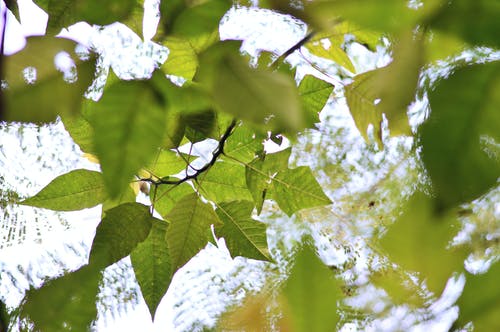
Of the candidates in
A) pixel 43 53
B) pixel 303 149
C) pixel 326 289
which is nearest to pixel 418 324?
pixel 326 289

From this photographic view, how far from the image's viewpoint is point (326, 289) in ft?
0.42

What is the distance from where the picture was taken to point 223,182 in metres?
0.39

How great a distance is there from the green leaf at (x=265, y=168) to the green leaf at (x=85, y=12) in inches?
5.8

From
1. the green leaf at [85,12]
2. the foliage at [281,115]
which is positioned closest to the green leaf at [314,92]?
the foliage at [281,115]

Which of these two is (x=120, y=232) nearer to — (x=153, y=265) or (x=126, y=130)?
(x=153, y=265)

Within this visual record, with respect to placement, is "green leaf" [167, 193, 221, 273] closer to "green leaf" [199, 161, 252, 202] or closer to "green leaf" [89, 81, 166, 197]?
"green leaf" [199, 161, 252, 202]

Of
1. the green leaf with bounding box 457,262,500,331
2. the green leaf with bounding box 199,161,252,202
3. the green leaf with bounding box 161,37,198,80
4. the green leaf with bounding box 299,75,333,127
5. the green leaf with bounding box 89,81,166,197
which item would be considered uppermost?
the green leaf with bounding box 89,81,166,197

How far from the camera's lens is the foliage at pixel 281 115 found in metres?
0.12

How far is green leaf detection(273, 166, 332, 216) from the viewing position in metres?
0.37

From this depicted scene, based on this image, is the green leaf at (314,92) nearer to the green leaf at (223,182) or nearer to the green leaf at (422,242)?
the green leaf at (223,182)

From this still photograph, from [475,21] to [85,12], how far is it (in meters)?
0.17

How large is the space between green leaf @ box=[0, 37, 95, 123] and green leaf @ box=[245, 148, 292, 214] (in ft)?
0.59

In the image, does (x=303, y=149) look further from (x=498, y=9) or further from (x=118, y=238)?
(x=498, y=9)

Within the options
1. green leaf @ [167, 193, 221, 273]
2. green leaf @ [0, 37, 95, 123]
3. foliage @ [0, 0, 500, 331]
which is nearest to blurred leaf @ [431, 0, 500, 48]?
foliage @ [0, 0, 500, 331]
